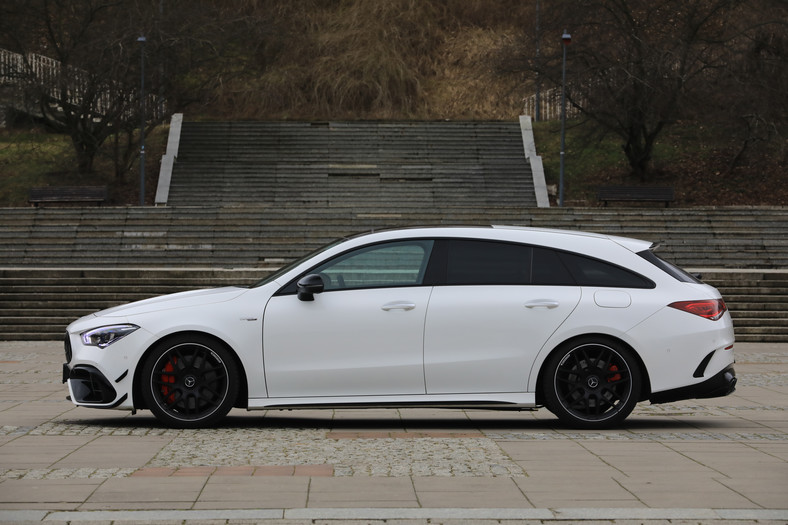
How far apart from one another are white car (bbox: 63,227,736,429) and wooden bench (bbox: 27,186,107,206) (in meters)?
25.2

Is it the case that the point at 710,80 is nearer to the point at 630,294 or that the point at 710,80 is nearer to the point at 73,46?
the point at 73,46

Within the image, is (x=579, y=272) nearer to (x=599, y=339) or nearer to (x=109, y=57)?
(x=599, y=339)

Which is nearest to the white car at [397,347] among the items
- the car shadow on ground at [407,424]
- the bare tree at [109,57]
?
the car shadow on ground at [407,424]

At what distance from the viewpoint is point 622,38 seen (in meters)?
35.5

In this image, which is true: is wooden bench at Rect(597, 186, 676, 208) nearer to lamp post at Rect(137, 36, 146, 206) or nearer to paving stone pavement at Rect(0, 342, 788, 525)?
lamp post at Rect(137, 36, 146, 206)

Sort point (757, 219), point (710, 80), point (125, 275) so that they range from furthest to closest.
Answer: point (710, 80), point (757, 219), point (125, 275)

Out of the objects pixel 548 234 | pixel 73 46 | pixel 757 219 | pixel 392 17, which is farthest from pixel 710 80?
pixel 548 234

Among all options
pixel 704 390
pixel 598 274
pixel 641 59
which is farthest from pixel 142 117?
pixel 704 390

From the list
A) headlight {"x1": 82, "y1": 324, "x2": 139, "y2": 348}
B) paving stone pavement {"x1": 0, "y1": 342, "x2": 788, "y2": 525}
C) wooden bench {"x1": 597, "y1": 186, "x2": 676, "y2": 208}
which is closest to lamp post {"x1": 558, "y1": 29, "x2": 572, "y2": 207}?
wooden bench {"x1": 597, "y1": 186, "x2": 676, "y2": 208}

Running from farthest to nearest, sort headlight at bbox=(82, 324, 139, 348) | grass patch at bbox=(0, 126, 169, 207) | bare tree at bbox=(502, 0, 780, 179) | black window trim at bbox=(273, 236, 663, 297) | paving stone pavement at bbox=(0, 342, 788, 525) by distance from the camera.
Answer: grass patch at bbox=(0, 126, 169, 207) < bare tree at bbox=(502, 0, 780, 179) < black window trim at bbox=(273, 236, 663, 297) < headlight at bbox=(82, 324, 139, 348) < paving stone pavement at bbox=(0, 342, 788, 525)

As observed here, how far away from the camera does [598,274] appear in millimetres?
8297

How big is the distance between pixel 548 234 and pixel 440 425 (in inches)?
65.0

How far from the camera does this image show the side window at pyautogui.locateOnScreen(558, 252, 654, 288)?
8.27 meters

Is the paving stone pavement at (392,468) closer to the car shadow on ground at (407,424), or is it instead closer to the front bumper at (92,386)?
the car shadow on ground at (407,424)
